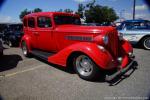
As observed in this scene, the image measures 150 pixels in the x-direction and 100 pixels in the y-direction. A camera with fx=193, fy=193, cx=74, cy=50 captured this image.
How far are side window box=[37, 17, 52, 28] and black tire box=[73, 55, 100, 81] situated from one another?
2071mm

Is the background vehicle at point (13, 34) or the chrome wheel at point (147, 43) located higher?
the background vehicle at point (13, 34)

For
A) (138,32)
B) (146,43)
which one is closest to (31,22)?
(138,32)

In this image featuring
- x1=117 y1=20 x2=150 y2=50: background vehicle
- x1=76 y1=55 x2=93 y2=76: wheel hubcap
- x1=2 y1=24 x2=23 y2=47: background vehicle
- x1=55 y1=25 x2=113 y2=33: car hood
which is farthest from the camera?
x1=2 y1=24 x2=23 y2=47: background vehicle

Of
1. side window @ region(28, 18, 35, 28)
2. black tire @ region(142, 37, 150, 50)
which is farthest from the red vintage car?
black tire @ region(142, 37, 150, 50)

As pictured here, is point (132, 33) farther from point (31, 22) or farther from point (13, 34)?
point (13, 34)

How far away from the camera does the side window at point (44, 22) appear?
23.5 ft

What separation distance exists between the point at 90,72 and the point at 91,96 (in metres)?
1.09

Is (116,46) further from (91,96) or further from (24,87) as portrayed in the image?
(24,87)

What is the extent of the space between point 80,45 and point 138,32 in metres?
6.07

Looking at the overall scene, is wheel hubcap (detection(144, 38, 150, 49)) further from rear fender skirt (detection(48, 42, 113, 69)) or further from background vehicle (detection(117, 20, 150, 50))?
rear fender skirt (detection(48, 42, 113, 69))

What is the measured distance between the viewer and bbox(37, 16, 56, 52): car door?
7113mm

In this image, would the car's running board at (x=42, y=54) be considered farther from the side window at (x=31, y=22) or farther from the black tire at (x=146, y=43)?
the black tire at (x=146, y=43)

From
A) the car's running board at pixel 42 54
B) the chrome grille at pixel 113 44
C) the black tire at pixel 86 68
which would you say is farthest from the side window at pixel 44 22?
the chrome grille at pixel 113 44

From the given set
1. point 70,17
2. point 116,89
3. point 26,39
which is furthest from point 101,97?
point 26,39
